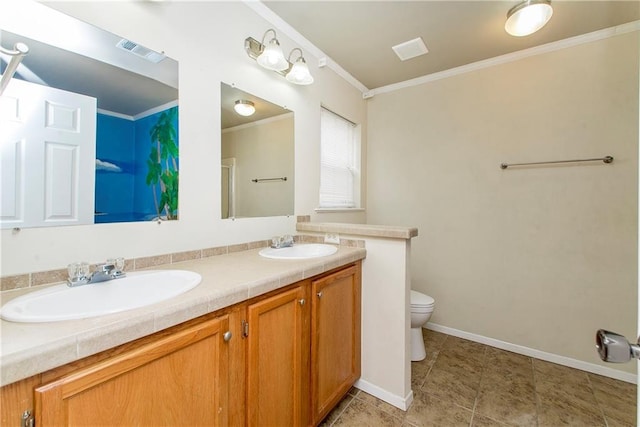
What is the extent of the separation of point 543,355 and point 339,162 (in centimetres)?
232

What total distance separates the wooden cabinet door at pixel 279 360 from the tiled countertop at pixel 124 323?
3.7 inches

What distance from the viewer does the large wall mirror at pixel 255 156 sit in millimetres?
1559

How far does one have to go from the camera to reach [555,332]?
204cm

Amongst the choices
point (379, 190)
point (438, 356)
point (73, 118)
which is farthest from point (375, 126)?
point (73, 118)

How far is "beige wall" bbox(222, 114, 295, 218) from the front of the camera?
1.63 m

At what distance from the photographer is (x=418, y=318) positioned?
6.47 feet

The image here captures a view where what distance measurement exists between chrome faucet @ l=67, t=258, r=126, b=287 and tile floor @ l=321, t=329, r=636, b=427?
1.31 meters

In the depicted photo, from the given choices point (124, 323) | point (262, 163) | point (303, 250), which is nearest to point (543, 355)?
point (303, 250)

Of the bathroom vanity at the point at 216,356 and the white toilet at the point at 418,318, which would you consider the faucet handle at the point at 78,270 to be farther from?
the white toilet at the point at 418,318

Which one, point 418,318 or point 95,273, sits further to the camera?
point 418,318

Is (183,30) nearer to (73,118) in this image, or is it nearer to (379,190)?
(73,118)

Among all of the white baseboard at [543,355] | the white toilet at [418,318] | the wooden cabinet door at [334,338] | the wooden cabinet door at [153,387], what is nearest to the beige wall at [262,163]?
the wooden cabinet door at [334,338]

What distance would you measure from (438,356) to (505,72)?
95.2 inches

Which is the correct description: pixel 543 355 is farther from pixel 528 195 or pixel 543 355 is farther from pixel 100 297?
pixel 100 297
